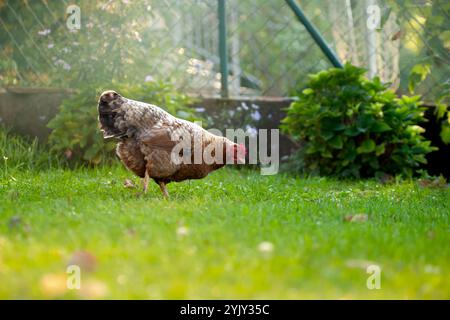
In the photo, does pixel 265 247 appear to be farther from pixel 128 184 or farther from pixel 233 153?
pixel 128 184

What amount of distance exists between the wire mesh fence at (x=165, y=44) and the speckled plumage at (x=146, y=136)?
6.82 ft

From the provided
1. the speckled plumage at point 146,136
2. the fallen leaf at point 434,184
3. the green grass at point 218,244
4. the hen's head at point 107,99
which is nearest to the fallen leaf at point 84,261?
the green grass at point 218,244

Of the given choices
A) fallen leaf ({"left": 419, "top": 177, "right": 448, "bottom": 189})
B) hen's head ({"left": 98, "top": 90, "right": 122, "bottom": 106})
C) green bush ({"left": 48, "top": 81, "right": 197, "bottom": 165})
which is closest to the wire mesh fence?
green bush ({"left": 48, "top": 81, "right": 197, "bottom": 165})

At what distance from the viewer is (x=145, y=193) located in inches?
201

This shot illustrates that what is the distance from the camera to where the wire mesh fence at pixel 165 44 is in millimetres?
7449

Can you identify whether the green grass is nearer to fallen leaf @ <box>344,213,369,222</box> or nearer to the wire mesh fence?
fallen leaf @ <box>344,213,369,222</box>

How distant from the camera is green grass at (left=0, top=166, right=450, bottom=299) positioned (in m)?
2.67

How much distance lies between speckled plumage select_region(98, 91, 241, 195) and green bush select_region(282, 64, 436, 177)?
2126mm

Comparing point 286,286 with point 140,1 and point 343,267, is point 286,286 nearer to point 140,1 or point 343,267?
point 343,267

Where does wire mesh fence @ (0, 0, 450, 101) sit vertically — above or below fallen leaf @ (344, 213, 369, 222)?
above

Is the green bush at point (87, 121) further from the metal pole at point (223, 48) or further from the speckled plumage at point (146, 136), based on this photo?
the speckled plumage at point (146, 136)

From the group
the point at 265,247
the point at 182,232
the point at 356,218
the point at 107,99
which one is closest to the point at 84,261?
the point at 182,232

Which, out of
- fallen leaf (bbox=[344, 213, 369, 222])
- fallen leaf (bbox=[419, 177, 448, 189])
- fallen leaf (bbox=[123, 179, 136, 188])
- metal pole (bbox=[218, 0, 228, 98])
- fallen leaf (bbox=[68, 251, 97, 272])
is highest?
metal pole (bbox=[218, 0, 228, 98])
